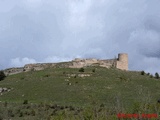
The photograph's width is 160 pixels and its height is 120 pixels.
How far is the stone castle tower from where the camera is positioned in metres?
68.3

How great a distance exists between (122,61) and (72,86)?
2118 centimetres

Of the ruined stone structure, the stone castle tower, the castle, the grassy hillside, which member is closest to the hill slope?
the grassy hillside

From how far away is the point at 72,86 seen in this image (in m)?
49.5

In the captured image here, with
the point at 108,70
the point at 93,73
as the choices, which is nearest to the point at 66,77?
the point at 93,73

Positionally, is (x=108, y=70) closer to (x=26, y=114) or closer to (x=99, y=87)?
(x=99, y=87)

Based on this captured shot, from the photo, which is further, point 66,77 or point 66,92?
point 66,77

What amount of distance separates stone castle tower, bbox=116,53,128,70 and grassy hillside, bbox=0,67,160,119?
783cm

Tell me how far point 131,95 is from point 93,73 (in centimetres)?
1403

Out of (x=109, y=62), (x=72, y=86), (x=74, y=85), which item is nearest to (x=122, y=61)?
(x=109, y=62)

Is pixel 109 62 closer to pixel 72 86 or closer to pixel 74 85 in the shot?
pixel 74 85

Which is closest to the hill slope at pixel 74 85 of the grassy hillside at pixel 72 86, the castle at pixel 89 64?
the grassy hillside at pixel 72 86

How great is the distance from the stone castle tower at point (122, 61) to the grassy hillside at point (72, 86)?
7834 mm

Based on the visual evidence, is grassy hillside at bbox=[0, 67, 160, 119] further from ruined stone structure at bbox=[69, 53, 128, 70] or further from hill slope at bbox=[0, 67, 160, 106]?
ruined stone structure at bbox=[69, 53, 128, 70]

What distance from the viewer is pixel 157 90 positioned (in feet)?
158
